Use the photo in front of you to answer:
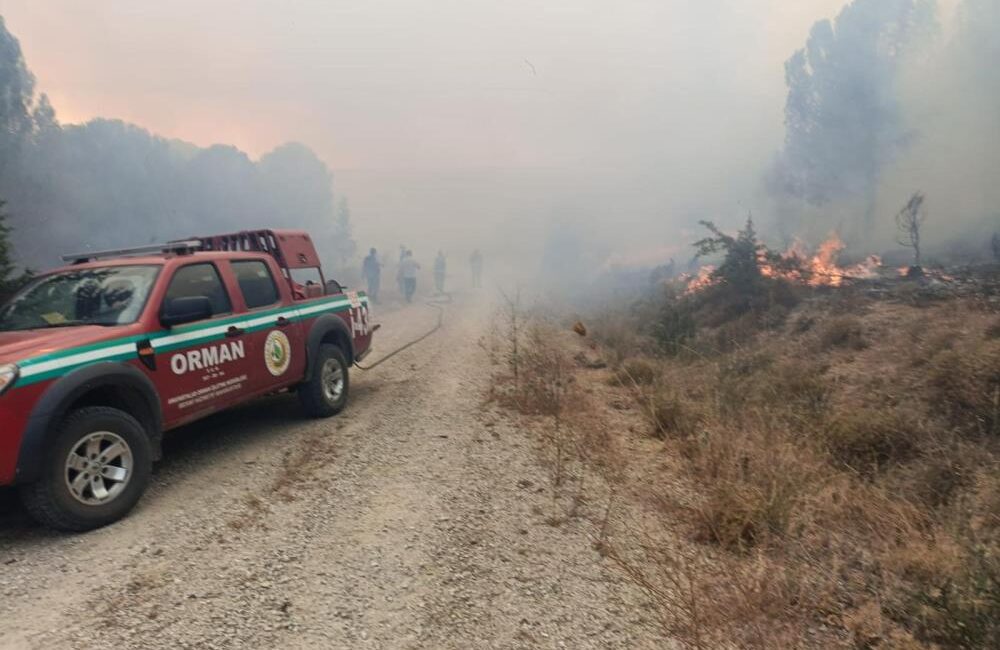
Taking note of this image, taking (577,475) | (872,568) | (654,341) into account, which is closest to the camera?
(872,568)

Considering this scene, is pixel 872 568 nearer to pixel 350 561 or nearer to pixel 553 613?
pixel 553 613

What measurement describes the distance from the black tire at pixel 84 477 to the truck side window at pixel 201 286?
1167 millimetres

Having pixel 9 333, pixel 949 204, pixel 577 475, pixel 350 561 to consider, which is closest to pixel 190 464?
pixel 9 333

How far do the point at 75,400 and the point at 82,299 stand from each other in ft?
4.06

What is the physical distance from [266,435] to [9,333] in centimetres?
235

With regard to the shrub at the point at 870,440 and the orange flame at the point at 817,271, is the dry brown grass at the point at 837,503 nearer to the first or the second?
the shrub at the point at 870,440

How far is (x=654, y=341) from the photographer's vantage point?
37.4ft

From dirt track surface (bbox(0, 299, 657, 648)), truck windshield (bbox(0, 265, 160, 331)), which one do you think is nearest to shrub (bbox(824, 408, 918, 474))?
dirt track surface (bbox(0, 299, 657, 648))

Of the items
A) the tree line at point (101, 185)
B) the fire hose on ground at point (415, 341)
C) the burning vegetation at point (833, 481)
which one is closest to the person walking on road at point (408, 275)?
the fire hose on ground at point (415, 341)

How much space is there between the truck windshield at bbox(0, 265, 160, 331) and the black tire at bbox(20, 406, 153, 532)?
0.86 metres

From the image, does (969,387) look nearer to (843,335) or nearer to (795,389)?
(795,389)

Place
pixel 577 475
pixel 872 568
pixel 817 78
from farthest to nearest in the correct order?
pixel 817 78, pixel 577 475, pixel 872 568

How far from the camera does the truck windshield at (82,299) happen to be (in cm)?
455

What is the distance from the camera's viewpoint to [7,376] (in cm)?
351
